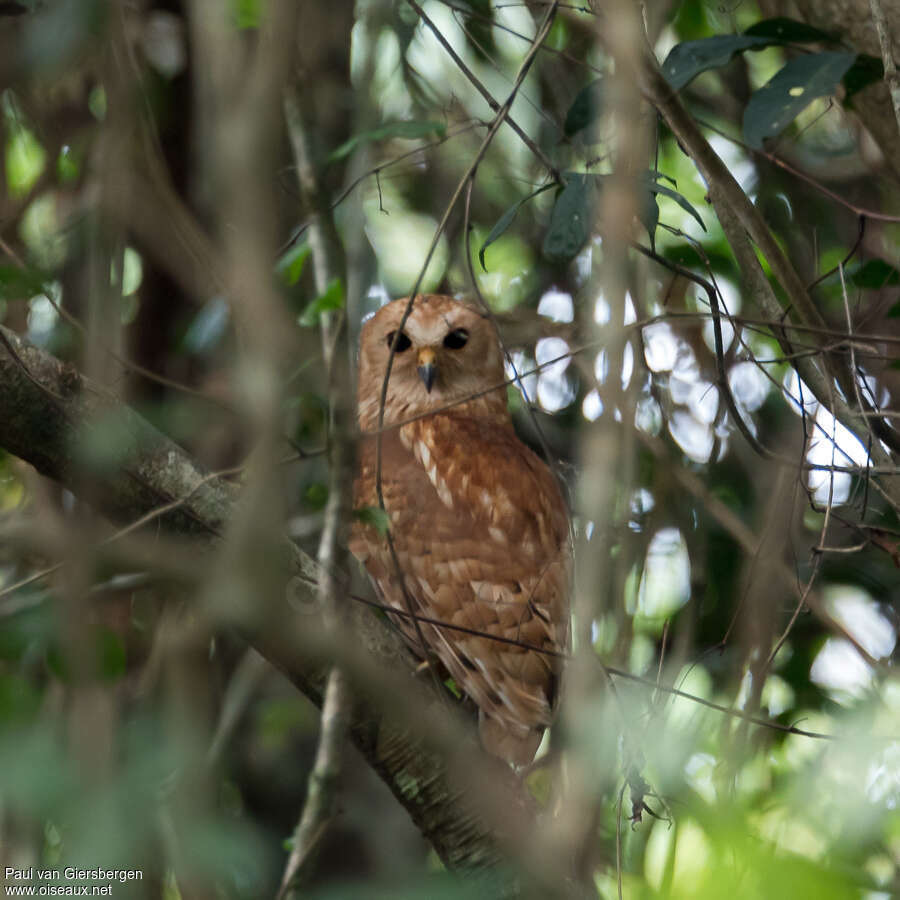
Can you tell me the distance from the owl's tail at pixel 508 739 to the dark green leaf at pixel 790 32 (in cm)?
147

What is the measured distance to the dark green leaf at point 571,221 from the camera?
1694 millimetres

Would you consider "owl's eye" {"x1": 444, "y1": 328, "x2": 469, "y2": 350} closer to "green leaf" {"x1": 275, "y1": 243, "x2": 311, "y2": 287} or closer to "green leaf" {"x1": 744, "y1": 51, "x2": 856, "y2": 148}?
"green leaf" {"x1": 275, "y1": 243, "x2": 311, "y2": 287}

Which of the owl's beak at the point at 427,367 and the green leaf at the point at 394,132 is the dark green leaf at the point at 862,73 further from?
the owl's beak at the point at 427,367

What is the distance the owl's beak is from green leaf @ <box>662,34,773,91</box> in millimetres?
1109

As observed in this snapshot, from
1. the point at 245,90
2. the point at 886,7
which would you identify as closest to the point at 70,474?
the point at 245,90

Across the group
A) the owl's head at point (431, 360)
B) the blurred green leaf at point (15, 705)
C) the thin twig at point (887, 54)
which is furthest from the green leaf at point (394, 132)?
the blurred green leaf at point (15, 705)

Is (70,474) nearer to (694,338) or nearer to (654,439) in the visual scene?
(654,439)

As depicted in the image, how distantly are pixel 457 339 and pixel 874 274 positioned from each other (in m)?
1.24

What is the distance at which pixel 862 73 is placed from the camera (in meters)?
2.06

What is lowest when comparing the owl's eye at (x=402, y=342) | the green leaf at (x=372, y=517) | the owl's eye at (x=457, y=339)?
the green leaf at (x=372, y=517)

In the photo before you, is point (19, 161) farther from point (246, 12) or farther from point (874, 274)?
point (874, 274)

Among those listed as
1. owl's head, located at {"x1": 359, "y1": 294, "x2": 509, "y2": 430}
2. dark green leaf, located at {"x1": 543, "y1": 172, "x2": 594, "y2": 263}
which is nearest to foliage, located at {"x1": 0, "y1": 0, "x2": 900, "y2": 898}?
dark green leaf, located at {"x1": 543, "y1": 172, "x2": 594, "y2": 263}

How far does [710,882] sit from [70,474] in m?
1.17

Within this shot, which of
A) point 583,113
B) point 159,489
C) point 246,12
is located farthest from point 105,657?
point 246,12
